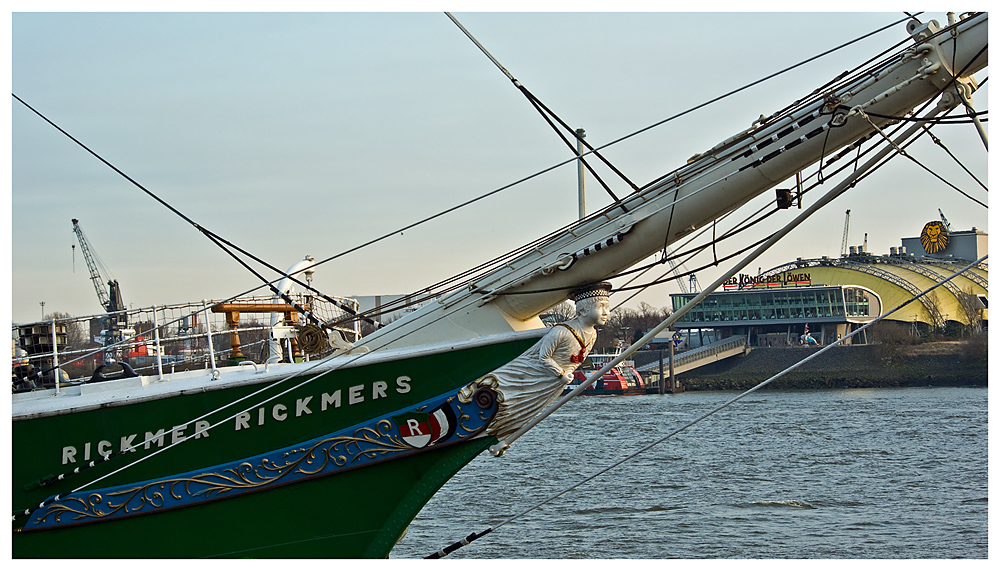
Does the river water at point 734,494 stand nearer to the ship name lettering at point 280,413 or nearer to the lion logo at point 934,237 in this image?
the ship name lettering at point 280,413

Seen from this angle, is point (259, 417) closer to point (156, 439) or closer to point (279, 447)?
point (279, 447)

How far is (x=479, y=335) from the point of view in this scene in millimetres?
8883

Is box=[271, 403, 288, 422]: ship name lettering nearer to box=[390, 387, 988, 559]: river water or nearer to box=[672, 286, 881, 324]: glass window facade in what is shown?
box=[390, 387, 988, 559]: river water

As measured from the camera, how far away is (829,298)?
77938 mm

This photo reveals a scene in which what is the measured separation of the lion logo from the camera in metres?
83.1

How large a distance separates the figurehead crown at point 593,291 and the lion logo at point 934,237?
82.1 m

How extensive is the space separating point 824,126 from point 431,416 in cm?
431

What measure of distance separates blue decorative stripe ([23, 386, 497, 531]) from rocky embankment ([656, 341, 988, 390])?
2138 inches

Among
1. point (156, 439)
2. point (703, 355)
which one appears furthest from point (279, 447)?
point (703, 355)

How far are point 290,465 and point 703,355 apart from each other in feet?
213

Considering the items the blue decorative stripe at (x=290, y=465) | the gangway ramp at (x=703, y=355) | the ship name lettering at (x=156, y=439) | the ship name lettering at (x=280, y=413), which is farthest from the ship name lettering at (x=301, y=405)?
the gangway ramp at (x=703, y=355)

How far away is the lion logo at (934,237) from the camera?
3270 inches

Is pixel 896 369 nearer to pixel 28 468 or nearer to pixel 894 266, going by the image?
pixel 894 266

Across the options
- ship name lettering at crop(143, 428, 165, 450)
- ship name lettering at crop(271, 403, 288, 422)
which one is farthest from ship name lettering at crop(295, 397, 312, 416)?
ship name lettering at crop(143, 428, 165, 450)
